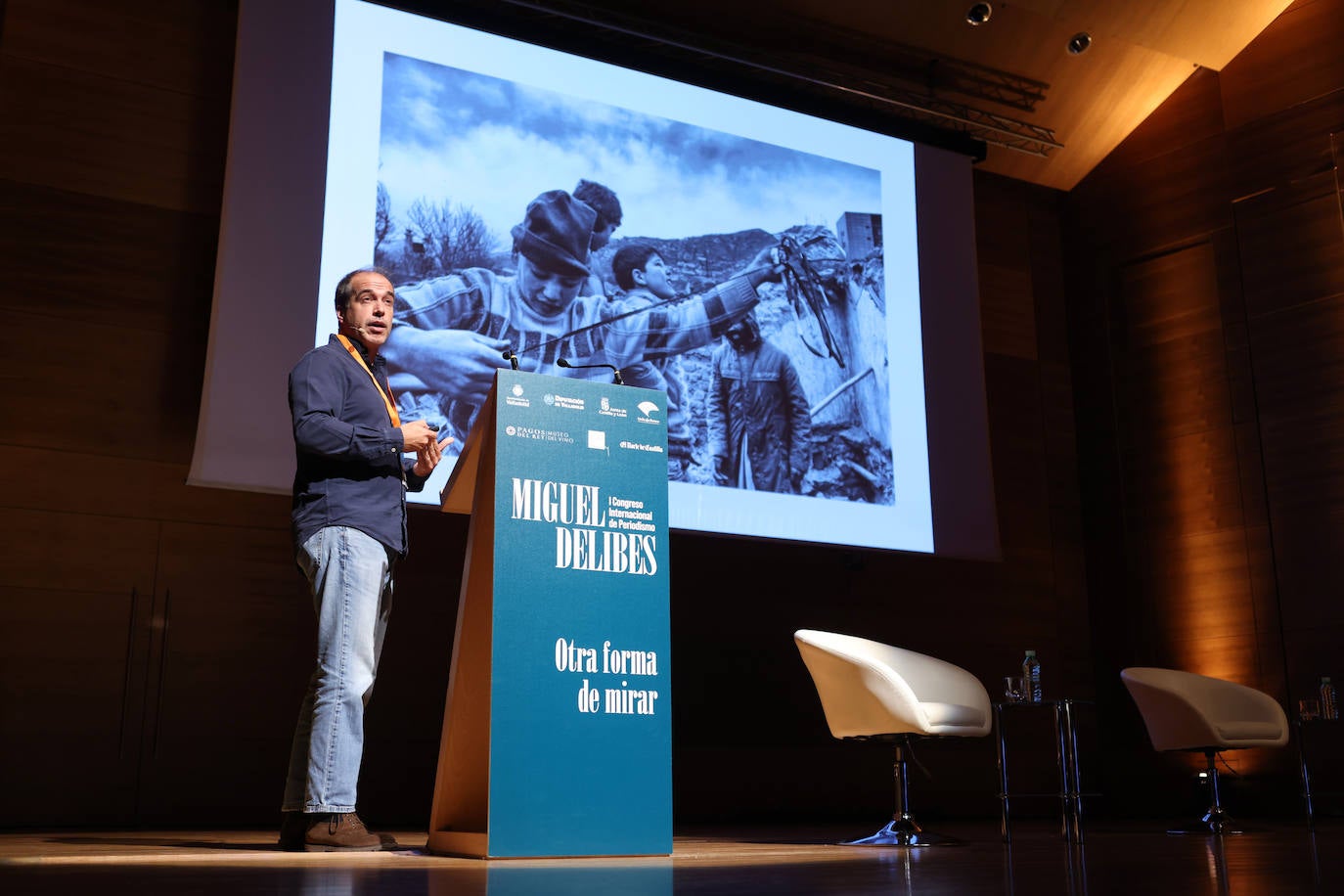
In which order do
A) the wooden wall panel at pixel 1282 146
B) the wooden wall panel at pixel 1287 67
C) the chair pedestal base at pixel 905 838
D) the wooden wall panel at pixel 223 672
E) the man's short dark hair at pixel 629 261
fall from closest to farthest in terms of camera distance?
1. the chair pedestal base at pixel 905 838
2. the wooden wall panel at pixel 223 672
3. the man's short dark hair at pixel 629 261
4. the wooden wall panel at pixel 1282 146
5. the wooden wall panel at pixel 1287 67

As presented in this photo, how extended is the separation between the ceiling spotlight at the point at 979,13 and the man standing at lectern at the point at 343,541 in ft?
14.6

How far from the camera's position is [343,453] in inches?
115

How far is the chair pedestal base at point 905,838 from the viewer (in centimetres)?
365

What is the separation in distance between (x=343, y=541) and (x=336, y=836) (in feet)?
2.26

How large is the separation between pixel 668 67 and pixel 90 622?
3565 mm

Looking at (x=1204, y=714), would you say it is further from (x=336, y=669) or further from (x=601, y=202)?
(x=336, y=669)

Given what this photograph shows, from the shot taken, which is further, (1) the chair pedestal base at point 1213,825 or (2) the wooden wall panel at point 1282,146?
(2) the wooden wall panel at point 1282,146

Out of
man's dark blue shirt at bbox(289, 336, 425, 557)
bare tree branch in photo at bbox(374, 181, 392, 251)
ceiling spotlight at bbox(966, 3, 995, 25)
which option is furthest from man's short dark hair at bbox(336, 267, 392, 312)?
ceiling spotlight at bbox(966, 3, 995, 25)

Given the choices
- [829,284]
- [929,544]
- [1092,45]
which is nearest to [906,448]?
[929,544]

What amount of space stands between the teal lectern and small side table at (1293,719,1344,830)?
10.9 feet

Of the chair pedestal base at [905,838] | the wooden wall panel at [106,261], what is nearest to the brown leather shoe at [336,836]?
the chair pedestal base at [905,838]

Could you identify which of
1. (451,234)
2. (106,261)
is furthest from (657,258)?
(106,261)

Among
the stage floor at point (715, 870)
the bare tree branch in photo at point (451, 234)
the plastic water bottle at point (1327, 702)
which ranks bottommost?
the stage floor at point (715, 870)

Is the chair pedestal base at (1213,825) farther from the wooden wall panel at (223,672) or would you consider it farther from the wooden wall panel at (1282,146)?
the wooden wall panel at (223,672)
